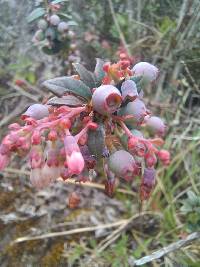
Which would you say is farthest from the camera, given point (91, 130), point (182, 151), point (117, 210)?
point (182, 151)

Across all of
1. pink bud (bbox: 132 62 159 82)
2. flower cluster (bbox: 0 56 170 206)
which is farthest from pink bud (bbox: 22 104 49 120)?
pink bud (bbox: 132 62 159 82)

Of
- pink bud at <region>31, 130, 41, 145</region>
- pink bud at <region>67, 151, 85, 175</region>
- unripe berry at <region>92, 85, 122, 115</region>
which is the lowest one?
pink bud at <region>67, 151, 85, 175</region>

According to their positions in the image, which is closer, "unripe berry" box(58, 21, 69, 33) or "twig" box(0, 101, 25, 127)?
"unripe berry" box(58, 21, 69, 33)

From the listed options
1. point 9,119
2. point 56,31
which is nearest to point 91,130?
point 56,31

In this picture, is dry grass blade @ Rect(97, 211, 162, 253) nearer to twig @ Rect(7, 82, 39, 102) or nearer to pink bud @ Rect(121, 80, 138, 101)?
twig @ Rect(7, 82, 39, 102)

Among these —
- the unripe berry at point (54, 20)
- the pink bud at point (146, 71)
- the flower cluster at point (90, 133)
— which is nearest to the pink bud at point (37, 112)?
the flower cluster at point (90, 133)

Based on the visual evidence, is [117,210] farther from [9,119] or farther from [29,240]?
[9,119]

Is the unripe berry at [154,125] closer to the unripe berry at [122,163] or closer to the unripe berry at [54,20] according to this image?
the unripe berry at [122,163]

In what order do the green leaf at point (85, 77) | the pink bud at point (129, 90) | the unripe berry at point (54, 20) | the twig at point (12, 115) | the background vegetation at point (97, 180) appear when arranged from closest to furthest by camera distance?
the pink bud at point (129, 90)
the green leaf at point (85, 77)
the unripe berry at point (54, 20)
the background vegetation at point (97, 180)
the twig at point (12, 115)
